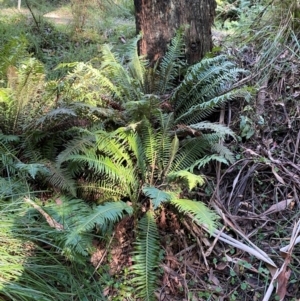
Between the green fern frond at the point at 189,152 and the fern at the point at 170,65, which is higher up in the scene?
the fern at the point at 170,65

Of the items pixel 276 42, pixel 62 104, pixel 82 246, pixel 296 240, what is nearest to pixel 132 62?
pixel 62 104

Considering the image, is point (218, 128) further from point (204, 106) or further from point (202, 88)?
point (202, 88)

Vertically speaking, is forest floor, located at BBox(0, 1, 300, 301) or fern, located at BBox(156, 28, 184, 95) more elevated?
fern, located at BBox(156, 28, 184, 95)

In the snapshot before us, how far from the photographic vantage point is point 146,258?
7.06 ft

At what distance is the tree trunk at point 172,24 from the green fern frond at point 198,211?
1500 mm

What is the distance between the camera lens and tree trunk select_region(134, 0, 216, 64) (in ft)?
10.1

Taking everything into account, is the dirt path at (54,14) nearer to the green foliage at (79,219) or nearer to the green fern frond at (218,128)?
the green fern frond at (218,128)

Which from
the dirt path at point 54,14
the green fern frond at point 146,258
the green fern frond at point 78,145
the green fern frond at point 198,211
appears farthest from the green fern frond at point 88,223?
the dirt path at point 54,14

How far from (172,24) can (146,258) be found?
6.46 feet

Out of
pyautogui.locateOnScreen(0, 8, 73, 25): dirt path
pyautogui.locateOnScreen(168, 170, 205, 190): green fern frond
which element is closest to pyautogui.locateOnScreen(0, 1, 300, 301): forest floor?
pyautogui.locateOnScreen(168, 170, 205, 190): green fern frond

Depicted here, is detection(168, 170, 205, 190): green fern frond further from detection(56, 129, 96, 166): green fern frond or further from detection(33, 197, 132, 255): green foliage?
detection(56, 129, 96, 166): green fern frond

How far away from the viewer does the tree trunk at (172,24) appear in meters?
3.08

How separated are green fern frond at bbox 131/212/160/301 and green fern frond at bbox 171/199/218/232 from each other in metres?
0.21

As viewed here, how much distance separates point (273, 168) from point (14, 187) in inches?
68.7
